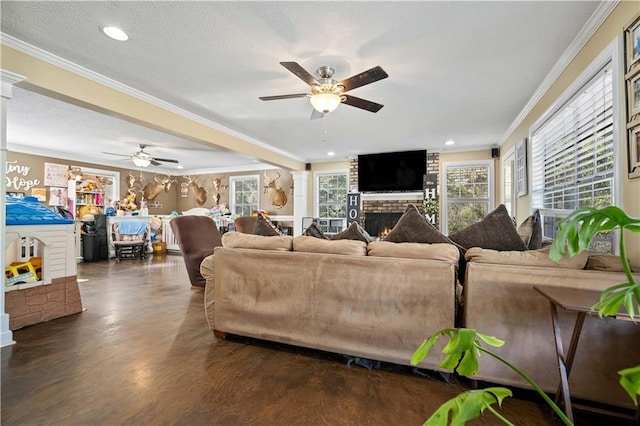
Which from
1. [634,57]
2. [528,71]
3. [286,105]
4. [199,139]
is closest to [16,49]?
[199,139]

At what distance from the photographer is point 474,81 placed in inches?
116

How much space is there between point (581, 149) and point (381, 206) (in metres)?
4.24

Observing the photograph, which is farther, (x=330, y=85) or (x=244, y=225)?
(x=244, y=225)

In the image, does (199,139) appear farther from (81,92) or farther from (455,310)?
(455,310)

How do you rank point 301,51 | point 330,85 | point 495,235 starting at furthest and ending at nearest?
point 330,85 → point 301,51 → point 495,235

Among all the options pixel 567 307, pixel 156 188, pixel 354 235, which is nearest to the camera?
pixel 567 307

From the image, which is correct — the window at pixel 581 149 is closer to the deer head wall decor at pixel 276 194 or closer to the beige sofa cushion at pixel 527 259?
the beige sofa cushion at pixel 527 259

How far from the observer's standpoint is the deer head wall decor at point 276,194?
750 cm

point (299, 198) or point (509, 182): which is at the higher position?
point (509, 182)

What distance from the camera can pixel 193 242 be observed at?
3.88m

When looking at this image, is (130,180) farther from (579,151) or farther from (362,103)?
(579,151)

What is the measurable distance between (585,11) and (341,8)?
1.65m

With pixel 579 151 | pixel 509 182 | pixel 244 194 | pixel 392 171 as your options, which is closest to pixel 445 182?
pixel 392 171

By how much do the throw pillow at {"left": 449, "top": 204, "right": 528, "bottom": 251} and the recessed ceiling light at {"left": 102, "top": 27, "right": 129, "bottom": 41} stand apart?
296 centimetres
